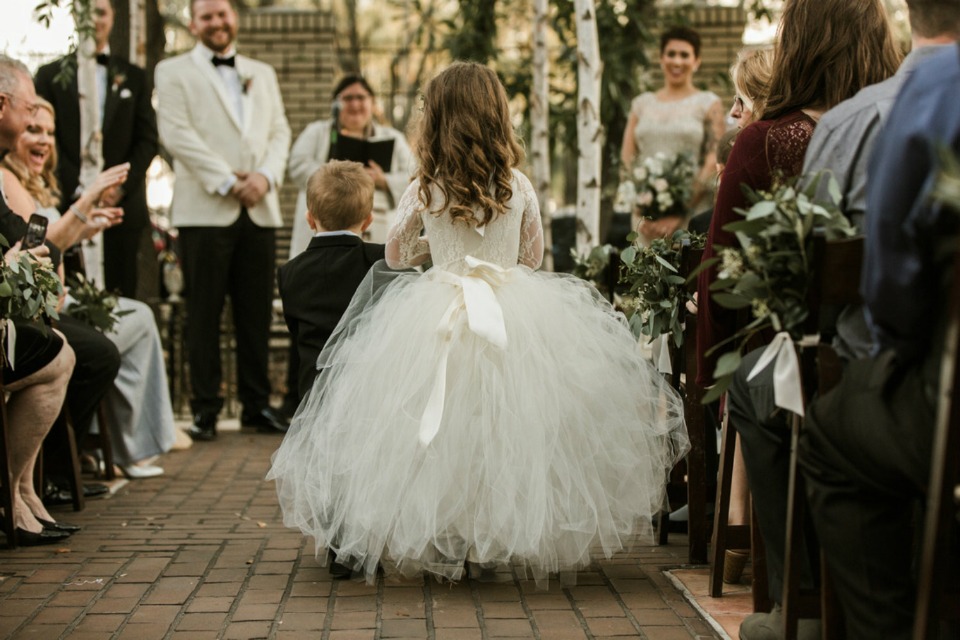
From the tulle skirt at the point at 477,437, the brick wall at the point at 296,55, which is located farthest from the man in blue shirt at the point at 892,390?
the brick wall at the point at 296,55

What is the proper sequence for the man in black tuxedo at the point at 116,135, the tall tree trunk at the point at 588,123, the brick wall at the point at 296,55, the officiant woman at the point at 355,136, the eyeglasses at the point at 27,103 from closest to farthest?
the eyeglasses at the point at 27,103 < the tall tree trunk at the point at 588,123 < the man in black tuxedo at the point at 116,135 < the officiant woman at the point at 355,136 < the brick wall at the point at 296,55

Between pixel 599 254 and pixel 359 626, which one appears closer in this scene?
pixel 359 626

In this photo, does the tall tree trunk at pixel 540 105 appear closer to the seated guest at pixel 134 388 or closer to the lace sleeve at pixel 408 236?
the seated guest at pixel 134 388

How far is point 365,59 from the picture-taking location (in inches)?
655

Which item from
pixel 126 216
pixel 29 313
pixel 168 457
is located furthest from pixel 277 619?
pixel 126 216

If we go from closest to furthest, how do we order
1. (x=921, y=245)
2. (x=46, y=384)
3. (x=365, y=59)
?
1. (x=921, y=245)
2. (x=46, y=384)
3. (x=365, y=59)

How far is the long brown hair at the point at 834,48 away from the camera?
411 centimetres

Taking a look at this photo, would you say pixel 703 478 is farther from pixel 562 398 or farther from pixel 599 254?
pixel 599 254

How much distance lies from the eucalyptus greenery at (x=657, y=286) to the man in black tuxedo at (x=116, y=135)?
456cm

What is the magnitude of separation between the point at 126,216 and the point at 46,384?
3.49 meters

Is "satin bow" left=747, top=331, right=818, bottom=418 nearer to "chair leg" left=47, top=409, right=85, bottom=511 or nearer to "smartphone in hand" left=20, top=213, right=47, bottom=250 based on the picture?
"smartphone in hand" left=20, top=213, right=47, bottom=250

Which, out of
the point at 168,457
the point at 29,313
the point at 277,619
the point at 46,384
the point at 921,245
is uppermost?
the point at 921,245

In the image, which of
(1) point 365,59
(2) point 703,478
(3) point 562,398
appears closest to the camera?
(3) point 562,398

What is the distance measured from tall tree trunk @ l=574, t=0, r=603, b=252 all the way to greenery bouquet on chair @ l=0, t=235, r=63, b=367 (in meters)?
3.60
